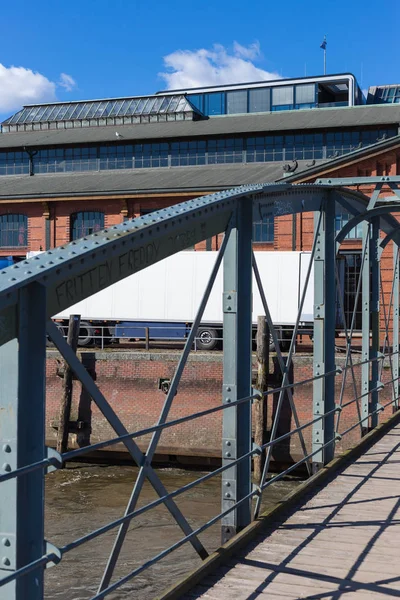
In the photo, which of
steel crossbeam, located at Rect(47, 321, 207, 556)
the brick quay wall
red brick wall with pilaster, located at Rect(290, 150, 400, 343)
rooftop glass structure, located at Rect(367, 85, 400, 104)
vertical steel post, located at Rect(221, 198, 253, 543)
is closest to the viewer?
steel crossbeam, located at Rect(47, 321, 207, 556)

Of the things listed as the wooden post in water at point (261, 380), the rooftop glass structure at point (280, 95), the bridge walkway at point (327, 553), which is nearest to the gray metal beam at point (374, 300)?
the bridge walkway at point (327, 553)

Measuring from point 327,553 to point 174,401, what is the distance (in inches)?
609

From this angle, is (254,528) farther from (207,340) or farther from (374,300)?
(207,340)

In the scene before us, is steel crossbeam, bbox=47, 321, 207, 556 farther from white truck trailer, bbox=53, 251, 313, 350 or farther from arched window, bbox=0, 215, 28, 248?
arched window, bbox=0, 215, 28, 248

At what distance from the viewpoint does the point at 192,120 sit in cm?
4041

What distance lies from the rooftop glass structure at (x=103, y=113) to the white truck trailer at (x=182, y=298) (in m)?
15.8

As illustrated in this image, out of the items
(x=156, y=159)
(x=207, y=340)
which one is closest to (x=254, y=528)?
(x=207, y=340)

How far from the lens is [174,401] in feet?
68.5

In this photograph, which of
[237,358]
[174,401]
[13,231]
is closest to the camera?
[237,358]

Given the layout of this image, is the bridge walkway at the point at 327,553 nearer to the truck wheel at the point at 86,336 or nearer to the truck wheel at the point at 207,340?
the truck wheel at the point at 207,340

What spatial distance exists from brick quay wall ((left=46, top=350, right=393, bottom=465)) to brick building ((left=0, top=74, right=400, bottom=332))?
9.39 meters

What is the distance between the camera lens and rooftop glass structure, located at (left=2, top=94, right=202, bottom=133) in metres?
41.1

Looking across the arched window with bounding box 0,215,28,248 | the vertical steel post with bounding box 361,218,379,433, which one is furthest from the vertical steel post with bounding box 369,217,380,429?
the arched window with bounding box 0,215,28,248

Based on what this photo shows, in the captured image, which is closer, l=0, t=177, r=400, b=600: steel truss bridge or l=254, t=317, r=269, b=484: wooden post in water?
l=0, t=177, r=400, b=600: steel truss bridge
